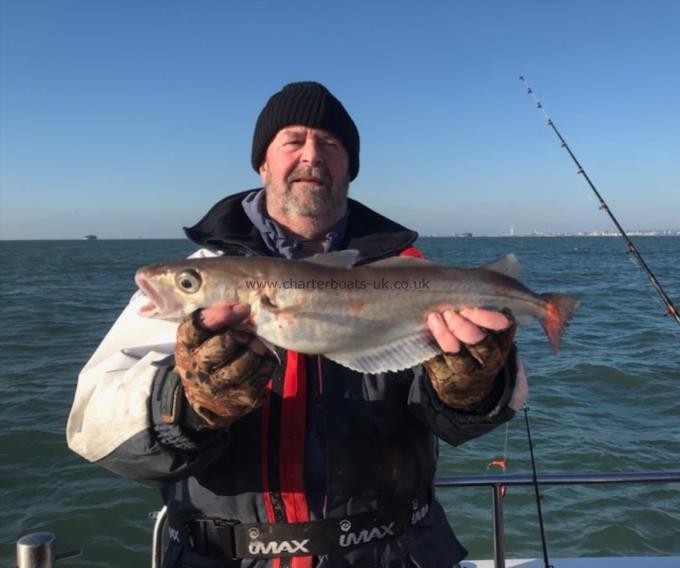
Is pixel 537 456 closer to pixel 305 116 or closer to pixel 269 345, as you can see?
pixel 305 116

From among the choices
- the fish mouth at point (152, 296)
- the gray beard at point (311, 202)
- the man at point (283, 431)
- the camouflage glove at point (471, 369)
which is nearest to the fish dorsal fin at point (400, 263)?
the man at point (283, 431)

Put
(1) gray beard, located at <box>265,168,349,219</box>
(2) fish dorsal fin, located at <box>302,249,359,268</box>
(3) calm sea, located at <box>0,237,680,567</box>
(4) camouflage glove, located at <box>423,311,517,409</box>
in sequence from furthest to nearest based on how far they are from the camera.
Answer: (3) calm sea, located at <box>0,237,680,567</box> < (1) gray beard, located at <box>265,168,349,219</box> < (2) fish dorsal fin, located at <box>302,249,359,268</box> < (4) camouflage glove, located at <box>423,311,517,409</box>

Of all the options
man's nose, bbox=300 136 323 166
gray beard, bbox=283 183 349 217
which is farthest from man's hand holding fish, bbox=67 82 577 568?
man's nose, bbox=300 136 323 166

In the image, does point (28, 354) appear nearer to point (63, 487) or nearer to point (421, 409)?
point (63, 487)

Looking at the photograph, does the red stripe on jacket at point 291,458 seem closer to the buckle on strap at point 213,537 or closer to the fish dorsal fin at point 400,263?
the buckle on strap at point 213,537

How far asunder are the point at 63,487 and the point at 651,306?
2678 cm

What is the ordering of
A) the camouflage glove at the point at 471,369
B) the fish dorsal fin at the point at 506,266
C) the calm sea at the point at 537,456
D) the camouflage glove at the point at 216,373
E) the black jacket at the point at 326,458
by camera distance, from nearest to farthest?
the camouflage glove at the point at 216,373 → the black jacket at the point at 326,458 → the camouflage glove at the point at 471,369 → the fish dorsal fin at the point at 506,266 → the calm sea at the point at 537,456

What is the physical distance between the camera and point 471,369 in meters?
3.49

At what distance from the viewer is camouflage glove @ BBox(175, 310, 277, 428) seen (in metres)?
3.22

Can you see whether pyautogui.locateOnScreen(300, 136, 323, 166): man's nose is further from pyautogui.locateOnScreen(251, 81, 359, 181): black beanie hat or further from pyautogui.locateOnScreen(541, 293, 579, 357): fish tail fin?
pyautogui.locateOnScreen(541, 293, 579, 357): fish tail fin

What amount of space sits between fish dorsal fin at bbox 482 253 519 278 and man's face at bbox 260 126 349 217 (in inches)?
50.2

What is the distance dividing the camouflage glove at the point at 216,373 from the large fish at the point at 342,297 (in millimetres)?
283

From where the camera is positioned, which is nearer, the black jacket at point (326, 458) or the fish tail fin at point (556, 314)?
the black jacket at point (326, 458)

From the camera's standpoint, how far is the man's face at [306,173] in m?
4.37
